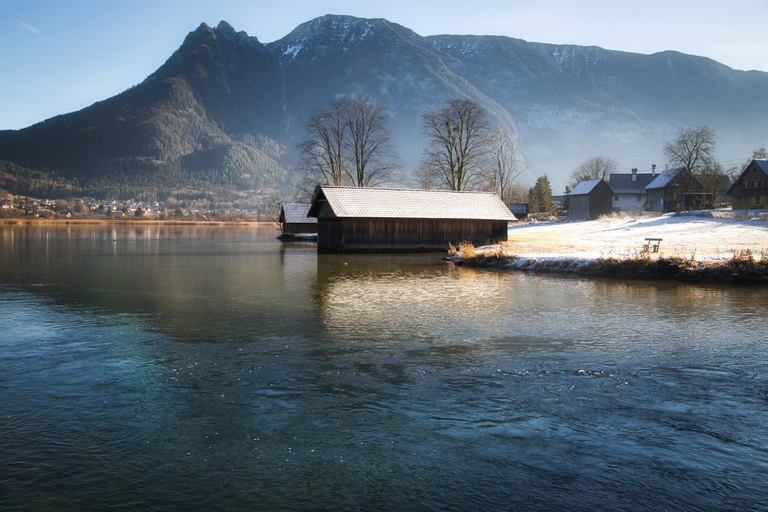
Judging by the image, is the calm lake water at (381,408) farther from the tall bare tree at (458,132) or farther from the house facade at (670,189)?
the house facade at (670,189)

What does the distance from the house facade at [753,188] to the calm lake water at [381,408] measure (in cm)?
6022

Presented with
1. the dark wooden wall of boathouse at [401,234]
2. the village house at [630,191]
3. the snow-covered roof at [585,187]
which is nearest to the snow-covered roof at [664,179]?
the village house at [630,191]

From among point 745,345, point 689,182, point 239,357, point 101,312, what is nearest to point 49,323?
point 101,312

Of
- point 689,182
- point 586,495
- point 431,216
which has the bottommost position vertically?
point 586,495

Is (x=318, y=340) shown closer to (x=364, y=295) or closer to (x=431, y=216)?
(x=364, y=295)

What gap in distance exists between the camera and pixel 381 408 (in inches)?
285

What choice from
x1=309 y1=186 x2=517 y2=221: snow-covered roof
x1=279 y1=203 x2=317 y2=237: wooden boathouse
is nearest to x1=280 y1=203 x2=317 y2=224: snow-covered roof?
x1=279 y1=203 x2=317 y2=237: wooden boathouse

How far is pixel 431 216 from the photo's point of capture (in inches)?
1692

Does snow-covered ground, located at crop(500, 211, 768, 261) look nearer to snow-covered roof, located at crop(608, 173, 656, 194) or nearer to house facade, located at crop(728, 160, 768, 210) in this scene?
house facade, located at crop(728, 160, 768, 210)

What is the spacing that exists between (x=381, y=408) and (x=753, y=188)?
74.2 meters

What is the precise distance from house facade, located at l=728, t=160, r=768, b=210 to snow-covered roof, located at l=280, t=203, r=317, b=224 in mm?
54649

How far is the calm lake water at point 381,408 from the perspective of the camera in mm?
5214

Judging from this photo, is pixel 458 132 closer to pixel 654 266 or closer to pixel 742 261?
pixel 654 266

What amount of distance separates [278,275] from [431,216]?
20547mm
